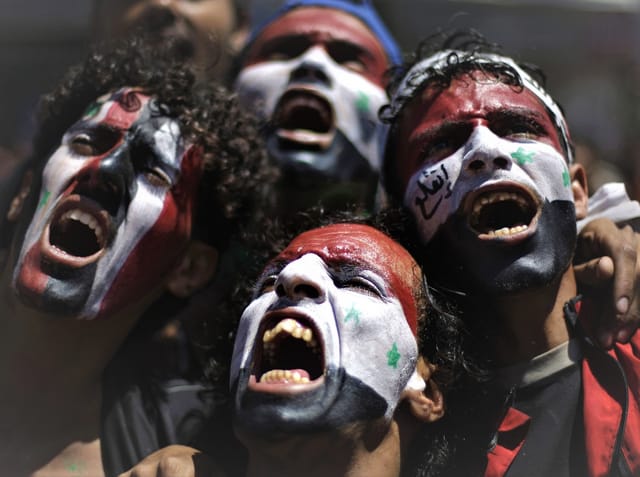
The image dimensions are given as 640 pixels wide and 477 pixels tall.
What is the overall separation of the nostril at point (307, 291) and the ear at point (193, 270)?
2.75ft

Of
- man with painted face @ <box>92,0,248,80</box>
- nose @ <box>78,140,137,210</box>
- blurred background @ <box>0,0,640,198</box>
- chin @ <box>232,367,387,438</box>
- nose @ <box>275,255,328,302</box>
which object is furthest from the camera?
blurred background @ <box>0,0,640,198</box>

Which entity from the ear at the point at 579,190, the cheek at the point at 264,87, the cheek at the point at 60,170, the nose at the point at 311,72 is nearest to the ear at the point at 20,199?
the cheek at the point at 60,170

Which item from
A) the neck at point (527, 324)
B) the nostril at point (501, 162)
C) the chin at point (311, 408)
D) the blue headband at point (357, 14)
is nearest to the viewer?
the chin at point (311, 408)

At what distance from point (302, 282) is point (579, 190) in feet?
3.74

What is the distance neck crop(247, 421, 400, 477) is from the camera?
2.24 m

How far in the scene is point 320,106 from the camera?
A: 3.43 metres

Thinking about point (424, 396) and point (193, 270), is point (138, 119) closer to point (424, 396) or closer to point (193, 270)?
point (193, 270)

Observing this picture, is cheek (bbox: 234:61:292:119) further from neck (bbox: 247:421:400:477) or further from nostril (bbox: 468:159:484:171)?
neck (bbox: 247:421:400:477)

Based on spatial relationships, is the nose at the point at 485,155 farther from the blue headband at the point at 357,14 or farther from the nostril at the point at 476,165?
the blue headband at the point at 357,14

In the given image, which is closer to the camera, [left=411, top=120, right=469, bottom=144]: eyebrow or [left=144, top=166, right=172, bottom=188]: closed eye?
[left=411, top=120, right=469, bottom=144]: eyebrow

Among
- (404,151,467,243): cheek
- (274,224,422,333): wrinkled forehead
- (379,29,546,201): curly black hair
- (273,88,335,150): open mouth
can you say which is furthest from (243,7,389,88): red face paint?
(274,224,422,333): wrinkled forehead

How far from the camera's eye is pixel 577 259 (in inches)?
113

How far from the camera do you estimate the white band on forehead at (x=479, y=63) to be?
2828mm

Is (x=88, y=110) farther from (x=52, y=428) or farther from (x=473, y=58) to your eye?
(x=473, y=58)
